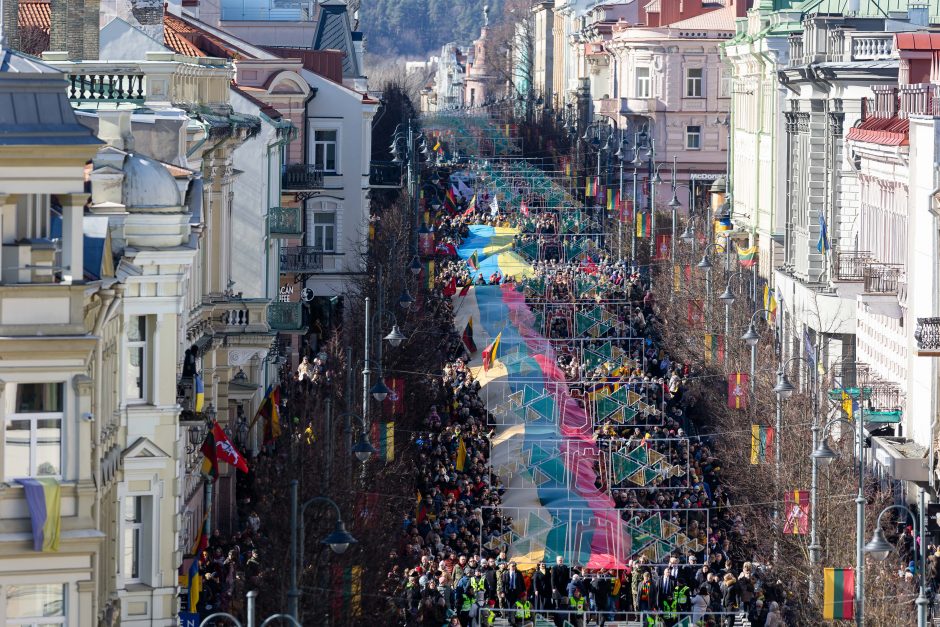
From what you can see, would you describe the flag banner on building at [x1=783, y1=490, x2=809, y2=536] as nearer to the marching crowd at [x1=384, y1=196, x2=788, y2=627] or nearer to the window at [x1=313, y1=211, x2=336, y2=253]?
the marching crowd at [x1=384, y1=196, x2=788, y2=627]

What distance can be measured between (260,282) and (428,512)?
1052 cm

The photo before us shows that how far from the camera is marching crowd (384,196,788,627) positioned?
42094 mm

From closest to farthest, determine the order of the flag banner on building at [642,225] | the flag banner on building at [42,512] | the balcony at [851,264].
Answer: the flag banner on building at [42,512] < the balcony at [851,264] < the flag banner on building at [642,225]

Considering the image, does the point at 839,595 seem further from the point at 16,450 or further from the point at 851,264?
the point at 851,264

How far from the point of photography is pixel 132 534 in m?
33.2

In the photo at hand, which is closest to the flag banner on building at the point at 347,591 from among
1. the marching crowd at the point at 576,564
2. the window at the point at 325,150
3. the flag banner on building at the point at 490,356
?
the marching crowd at the point at 576,564

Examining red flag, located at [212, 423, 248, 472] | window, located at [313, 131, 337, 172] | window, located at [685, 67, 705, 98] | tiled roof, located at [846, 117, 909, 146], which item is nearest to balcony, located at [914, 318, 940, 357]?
red flag, located at [212, 423, 248, 472]

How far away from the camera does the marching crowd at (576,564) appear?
Answer: 138ft

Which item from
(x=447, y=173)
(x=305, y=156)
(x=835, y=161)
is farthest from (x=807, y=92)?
(x=447, y=173)

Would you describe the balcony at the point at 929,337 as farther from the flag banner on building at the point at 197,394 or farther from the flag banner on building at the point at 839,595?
the flag banner on building at the point at 197,394

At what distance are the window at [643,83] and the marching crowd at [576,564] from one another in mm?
61275

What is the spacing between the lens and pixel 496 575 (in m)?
44.1

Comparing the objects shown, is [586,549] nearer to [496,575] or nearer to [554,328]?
[496,575]

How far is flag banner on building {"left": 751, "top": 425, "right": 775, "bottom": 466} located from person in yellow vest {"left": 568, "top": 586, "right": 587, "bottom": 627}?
8.02 m
